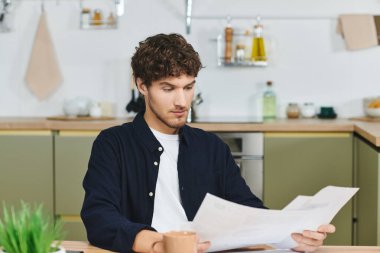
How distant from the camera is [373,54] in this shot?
4.12 m

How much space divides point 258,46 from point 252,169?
0.85 m

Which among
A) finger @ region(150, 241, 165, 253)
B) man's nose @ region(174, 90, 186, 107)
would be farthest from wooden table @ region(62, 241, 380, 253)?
man's nose @ region(174, 90, 186, 107)

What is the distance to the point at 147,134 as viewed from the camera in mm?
1885

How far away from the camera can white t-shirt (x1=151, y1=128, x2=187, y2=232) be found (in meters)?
1.82

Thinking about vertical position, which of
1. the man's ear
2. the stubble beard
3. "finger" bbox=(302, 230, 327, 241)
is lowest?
"finger" bbox=(302, 230, 327, 241)

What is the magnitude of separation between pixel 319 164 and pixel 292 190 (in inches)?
7.8

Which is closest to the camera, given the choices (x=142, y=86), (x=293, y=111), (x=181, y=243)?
(x=181, y=243)

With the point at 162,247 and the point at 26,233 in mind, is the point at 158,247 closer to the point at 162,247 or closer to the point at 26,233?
the point at 162,247

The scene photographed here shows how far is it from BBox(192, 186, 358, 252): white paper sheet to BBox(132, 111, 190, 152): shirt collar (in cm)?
49

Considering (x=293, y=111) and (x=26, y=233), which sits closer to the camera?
(x=26, y=233)

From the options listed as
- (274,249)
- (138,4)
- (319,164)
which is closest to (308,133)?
(319,164)

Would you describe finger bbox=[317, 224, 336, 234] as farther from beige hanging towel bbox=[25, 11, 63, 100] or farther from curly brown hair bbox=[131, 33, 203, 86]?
beige hanging towel bbox=[25, 11, 63, 100]

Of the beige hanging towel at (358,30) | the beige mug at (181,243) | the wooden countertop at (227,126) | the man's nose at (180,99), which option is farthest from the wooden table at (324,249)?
the beige hanging towel at (358,30)

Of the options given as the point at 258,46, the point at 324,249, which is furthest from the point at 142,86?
the point at 258,46
